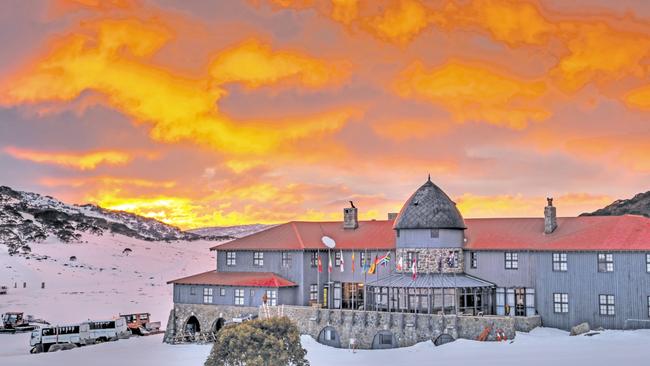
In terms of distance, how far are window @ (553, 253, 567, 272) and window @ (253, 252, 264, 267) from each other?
2148 centimetres

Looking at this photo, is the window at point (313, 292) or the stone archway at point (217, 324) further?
the window at point (313, 292)

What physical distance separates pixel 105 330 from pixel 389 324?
21.4 m

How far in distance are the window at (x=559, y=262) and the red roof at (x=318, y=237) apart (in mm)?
11657

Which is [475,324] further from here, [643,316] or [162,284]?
[162,284]

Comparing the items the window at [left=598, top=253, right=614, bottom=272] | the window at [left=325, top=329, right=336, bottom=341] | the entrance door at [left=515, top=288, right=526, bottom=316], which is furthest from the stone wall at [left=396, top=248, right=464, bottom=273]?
the window at [left=598, top=253, right=614, bottom=272]

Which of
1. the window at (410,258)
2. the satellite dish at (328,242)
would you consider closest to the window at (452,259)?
the window at (410,258)

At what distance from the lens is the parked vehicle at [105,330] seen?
57406 mm

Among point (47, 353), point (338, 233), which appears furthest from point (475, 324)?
point (47, 353)

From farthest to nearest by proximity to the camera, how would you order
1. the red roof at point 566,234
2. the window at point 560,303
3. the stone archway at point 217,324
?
the stone archway at point 217,324, the window at point 560,303, the red roof at point 566,234

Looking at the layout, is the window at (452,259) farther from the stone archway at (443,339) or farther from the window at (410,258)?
the stone archway at (443,339)

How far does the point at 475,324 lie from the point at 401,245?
31.3 ft

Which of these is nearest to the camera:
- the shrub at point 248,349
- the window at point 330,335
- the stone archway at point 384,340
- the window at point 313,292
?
the shrub at point 248,349

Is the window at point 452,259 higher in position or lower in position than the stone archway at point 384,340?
higher

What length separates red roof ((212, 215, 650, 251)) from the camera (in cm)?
4973
